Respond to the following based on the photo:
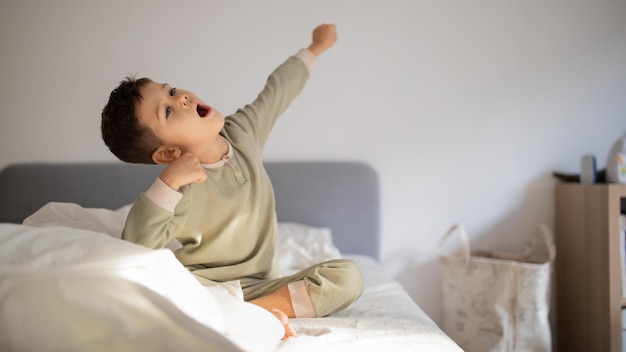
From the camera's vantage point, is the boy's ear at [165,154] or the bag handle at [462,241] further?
the bag handle at [462,241]

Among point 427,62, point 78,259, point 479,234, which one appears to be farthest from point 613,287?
point 78,259

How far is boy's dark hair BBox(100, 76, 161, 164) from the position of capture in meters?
1.18

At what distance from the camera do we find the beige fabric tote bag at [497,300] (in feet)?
6.37

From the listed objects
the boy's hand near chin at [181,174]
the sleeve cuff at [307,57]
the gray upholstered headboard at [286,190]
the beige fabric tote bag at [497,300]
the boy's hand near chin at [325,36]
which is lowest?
the beige fabric tote bag at [497,300]

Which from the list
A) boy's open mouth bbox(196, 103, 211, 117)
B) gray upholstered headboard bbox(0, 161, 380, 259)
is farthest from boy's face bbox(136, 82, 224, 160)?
gray upholstered headboard bbox(0, 161, 380, 259)

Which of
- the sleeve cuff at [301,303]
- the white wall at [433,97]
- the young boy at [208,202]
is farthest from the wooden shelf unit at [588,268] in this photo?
the sleeve cuff at [301,303]

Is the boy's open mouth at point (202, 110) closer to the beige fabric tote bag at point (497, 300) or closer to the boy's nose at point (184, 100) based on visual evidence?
the boy's nose at point (184, 100)

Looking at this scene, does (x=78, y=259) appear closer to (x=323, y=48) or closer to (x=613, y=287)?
(x=323, y=48)

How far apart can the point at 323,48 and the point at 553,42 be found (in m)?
1.15

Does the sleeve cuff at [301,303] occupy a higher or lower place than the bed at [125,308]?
lower

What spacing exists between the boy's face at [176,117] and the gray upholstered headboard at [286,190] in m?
0.90

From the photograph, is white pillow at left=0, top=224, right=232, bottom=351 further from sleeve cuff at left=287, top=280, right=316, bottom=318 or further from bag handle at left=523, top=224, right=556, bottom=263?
bag handle at left=523, top=224, right=556, bottom=263

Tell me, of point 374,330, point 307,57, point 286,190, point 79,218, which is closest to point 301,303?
point 374,330

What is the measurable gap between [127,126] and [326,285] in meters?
0.56
